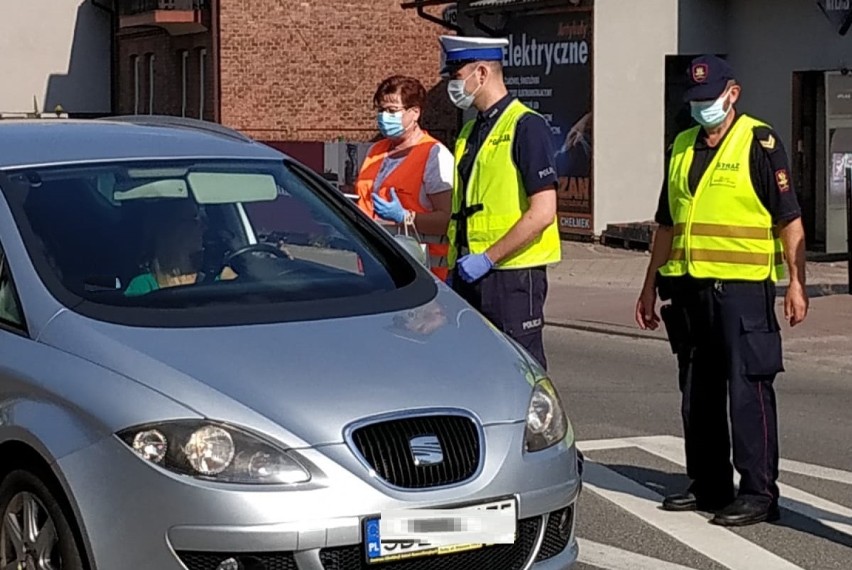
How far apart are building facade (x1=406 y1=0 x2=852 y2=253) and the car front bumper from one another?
16.4m

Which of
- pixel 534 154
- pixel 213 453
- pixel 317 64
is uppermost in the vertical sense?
pixel 317 64

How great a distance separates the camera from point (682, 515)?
696cm

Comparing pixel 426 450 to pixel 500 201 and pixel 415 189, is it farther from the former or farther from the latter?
pixel 415 189

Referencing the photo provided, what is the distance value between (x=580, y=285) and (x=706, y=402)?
36.8 feet

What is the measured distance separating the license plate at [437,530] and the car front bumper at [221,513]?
3cm

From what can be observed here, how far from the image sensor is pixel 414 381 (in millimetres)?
4602

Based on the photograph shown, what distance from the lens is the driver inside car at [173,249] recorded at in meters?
5.23

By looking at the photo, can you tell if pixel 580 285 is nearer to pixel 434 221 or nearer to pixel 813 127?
pixel 813 127

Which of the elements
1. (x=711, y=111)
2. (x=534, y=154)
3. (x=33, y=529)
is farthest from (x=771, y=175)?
(x=33, y=529)

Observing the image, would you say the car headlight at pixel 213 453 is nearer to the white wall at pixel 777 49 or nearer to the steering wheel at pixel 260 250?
the steering wheel at pixel 260 250

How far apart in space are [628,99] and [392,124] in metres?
15.3

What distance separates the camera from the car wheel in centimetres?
446

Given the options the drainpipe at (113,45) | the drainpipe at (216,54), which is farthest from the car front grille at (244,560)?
the drainpipe at (113,45)

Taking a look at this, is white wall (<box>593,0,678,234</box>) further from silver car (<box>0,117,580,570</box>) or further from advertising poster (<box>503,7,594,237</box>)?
silver car (<box>0,117,580,570</box>)
